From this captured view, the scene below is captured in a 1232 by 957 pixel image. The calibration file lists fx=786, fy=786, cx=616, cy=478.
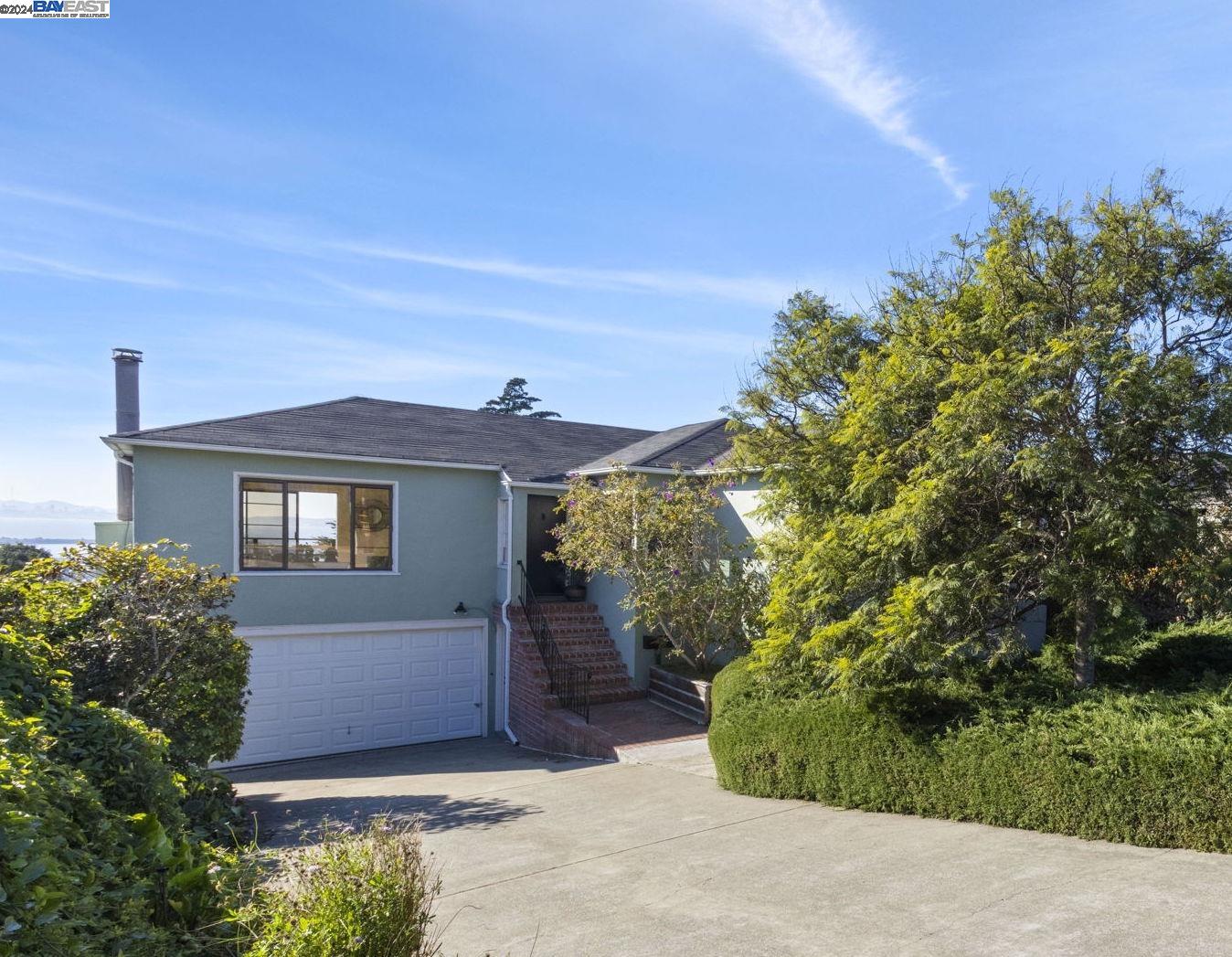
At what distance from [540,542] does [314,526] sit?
15.6 feet

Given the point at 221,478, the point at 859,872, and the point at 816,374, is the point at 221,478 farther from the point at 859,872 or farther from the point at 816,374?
the point at 859,872

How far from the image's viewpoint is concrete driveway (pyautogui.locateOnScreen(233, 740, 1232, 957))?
4504 mm

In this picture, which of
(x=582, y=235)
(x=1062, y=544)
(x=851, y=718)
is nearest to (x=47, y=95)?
(x=582, y=235)

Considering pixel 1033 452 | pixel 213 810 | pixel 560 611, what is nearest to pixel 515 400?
pixel 560 611

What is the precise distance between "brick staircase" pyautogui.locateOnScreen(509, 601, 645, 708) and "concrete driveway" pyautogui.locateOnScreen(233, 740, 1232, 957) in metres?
5.66

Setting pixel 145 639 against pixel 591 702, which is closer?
pixel 145 639

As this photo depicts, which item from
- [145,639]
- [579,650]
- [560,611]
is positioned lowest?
[579,650]

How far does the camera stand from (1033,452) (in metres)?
6.58

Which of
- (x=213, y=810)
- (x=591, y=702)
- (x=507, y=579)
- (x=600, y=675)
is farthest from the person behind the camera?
(x=507, y=579)

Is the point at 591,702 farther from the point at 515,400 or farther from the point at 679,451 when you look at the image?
the point at 515,400

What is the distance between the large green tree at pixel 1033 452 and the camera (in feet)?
22.0

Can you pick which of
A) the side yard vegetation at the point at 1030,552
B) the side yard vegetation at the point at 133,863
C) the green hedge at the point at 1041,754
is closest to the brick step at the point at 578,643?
the green hedge at the point at 1041,754

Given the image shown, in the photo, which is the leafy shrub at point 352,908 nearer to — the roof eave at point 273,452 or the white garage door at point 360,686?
the white garage door at point 360,686

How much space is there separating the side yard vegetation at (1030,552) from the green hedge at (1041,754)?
20 mm
